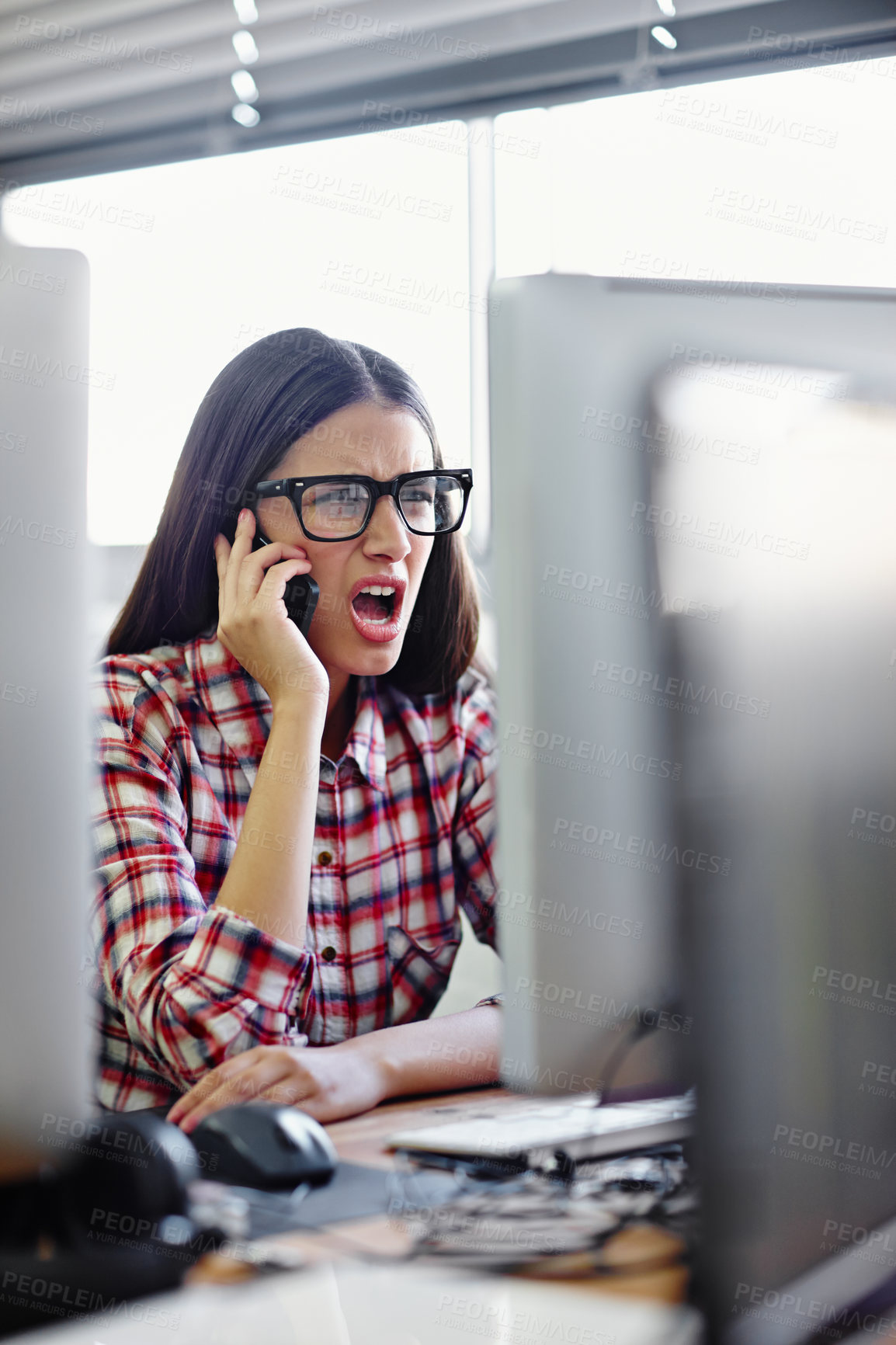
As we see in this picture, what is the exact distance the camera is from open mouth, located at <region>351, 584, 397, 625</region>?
1.49 m

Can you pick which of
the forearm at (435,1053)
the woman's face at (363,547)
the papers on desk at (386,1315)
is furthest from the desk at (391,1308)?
the woman's face at (363,547)

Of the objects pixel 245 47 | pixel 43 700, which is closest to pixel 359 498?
pixel 43 700

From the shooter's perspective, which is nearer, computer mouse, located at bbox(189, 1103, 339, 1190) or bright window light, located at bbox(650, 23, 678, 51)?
computer mouse, located at bbox(189, 1103, 339, 1190)

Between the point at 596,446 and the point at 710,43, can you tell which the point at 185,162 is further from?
the point at 596,446

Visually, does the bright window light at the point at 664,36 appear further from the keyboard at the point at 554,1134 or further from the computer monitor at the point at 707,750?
the keyboard at the point at 554,1134

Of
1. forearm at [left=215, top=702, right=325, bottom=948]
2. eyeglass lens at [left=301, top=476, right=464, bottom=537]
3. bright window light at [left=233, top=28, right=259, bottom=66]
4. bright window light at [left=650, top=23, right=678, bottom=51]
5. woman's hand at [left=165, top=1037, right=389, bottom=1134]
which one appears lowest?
woman's hand at [left=165, top=1037, right=389, bottom=1134]

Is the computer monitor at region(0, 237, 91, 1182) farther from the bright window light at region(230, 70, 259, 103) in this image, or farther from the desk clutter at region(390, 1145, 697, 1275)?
the bright window light at region(230, 70, 259, 103)

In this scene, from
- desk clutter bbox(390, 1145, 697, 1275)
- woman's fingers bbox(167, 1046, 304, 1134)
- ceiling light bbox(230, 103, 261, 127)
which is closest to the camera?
desk clutter bbox(390, 1145, 697, 1275)

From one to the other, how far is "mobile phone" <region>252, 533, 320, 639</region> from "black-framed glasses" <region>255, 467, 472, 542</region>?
Result: 6 cm

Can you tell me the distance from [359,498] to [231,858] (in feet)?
1.60

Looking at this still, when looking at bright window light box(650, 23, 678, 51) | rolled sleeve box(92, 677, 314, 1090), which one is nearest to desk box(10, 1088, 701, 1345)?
rolled sleeve box(92, 677, 314, 1090)

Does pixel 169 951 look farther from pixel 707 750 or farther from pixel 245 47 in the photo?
pixel 245 47

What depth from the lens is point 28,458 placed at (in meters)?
0.50

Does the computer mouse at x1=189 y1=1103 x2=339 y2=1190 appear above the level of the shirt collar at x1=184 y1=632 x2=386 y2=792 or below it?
below
